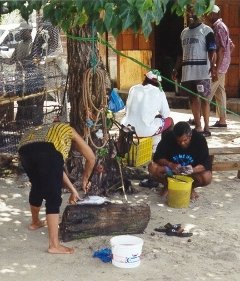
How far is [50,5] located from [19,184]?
367 centimetres

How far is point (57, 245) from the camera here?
530cm

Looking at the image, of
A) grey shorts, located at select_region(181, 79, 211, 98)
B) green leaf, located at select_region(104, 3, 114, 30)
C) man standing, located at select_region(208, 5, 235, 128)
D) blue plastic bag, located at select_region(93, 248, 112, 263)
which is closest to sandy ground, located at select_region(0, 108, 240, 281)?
blue plastic bag, located at select_region(93, 248, 112, 263)

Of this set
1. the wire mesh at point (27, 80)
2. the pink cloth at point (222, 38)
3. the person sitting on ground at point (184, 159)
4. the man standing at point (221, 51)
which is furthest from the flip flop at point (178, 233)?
the pink cloth at point (222, 38)

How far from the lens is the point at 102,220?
18.4 feet

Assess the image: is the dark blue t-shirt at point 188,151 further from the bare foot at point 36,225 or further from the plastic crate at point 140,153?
the bare foot at point 36,225

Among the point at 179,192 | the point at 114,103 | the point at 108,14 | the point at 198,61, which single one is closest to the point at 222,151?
the point at 179,192

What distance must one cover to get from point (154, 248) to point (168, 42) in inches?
391

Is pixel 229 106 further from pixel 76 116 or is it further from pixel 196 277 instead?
pixel 196 277

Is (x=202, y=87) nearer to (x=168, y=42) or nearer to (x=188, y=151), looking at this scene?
(x=188, y=151)

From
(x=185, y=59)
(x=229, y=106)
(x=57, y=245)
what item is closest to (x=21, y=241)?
(x=57, y=245)

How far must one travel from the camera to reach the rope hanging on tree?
665cm

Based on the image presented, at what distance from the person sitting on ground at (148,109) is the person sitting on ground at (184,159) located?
845 millimetres

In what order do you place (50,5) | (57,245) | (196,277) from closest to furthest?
(50,5), (196,277), (57,245)

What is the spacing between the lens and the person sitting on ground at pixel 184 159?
260 inches
